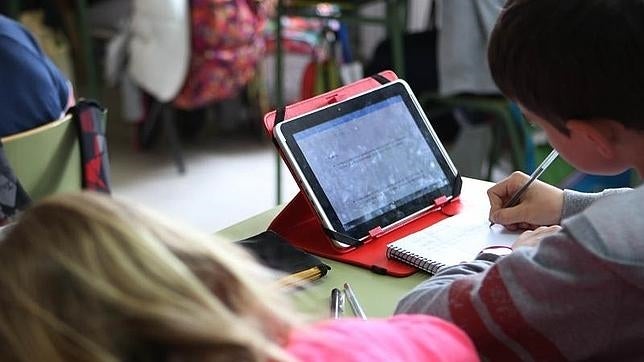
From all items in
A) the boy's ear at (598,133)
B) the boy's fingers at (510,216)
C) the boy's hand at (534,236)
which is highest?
the boy's ear at (598,133)

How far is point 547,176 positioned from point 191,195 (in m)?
1.32

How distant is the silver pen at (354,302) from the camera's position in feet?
3.43

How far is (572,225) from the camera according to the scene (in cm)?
84

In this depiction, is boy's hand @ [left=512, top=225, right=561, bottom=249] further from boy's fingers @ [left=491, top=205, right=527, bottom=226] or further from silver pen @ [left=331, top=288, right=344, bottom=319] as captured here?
silver pen @ [left=331, top=288, right=344, bottom=319]

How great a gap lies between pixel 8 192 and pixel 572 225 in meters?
0.95

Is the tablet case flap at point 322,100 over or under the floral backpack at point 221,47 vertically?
over

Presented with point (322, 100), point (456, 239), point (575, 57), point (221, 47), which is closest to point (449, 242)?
point (456, 239)

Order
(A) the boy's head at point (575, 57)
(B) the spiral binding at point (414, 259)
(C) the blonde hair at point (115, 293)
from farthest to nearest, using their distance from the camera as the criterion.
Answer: (B) the spiral binding at point (414, 259)
(A) the boy's head at point (575, 57)
(C) the blonde hair at point (115, 293)

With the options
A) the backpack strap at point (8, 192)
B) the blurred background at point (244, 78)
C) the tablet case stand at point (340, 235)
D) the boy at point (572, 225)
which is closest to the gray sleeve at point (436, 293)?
the boy at point (572, 225)

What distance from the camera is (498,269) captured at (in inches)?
35.0

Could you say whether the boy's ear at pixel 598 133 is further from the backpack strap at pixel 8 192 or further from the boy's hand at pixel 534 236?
the backpack strap at pixel 8 192

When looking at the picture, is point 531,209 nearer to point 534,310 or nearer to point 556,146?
point 556,146

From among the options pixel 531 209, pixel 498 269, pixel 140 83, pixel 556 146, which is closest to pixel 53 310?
pixel 498 269

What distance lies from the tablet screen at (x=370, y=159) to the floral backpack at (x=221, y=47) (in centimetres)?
208
